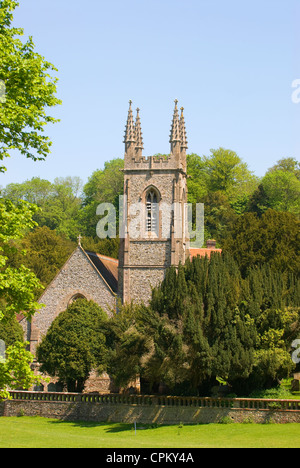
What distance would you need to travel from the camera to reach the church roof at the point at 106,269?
4898 centimetres

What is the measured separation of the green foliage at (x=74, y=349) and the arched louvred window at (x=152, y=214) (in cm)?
735

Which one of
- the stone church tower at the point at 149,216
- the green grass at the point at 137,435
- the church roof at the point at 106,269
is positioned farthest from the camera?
the church roof at the point at 106,269

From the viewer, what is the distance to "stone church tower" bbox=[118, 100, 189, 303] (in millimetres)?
46781

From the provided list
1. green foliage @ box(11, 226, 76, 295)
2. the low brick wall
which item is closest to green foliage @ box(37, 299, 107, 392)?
the low brick wall

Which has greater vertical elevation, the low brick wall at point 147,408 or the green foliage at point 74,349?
the green foliage at point 74,349

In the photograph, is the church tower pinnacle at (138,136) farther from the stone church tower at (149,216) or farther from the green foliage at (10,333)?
the green foliage at (10,333)

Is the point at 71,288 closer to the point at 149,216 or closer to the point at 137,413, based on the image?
the point at 149,216

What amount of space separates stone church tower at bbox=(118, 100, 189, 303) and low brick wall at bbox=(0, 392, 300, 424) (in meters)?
8.49

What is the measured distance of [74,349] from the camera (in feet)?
134

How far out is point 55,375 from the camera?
43.6m

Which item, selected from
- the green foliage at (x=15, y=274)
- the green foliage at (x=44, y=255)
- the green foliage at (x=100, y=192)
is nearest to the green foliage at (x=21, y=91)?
the green foliage at (x=15, y=274)

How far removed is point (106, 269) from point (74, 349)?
419 inches

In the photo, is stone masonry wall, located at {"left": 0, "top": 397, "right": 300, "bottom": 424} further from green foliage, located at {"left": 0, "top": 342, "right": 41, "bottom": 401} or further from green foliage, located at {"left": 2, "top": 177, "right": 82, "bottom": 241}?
green foliage, located at {"left": 2, "top": 177, "right": 82, "bottom": 241}
